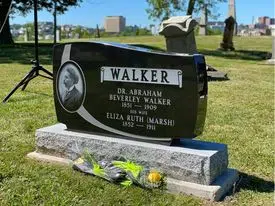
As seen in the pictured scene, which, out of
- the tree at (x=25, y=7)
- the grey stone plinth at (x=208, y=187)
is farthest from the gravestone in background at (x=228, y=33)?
the grey stone plinth at (x=208, y=187)

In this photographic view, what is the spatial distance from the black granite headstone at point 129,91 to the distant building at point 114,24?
158 ft

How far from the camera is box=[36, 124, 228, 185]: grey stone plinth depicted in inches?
147

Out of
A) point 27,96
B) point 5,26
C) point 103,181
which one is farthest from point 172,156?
point 5,26

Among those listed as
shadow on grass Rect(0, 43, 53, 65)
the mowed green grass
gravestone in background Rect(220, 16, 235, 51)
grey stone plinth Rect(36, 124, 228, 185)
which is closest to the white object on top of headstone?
the mowed green grass

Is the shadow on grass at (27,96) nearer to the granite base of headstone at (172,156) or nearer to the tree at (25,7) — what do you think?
the granite base of headstone at (172,156)

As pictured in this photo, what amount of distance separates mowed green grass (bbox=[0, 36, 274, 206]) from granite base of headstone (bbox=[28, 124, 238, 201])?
0.33 feet

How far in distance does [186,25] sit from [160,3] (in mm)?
12406

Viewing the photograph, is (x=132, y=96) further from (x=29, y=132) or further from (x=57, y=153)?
(x=29, y=132)

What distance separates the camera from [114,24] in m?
53.9

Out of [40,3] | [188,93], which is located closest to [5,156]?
[188,93]

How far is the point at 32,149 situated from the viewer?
4.80 metres

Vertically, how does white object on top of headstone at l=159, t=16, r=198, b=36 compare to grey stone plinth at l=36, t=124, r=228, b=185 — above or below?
above

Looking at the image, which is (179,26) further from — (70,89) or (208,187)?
(208,187)

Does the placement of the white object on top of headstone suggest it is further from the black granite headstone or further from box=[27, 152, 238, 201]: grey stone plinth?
box=[27, 152, 238, 201]: grey stone plinth
